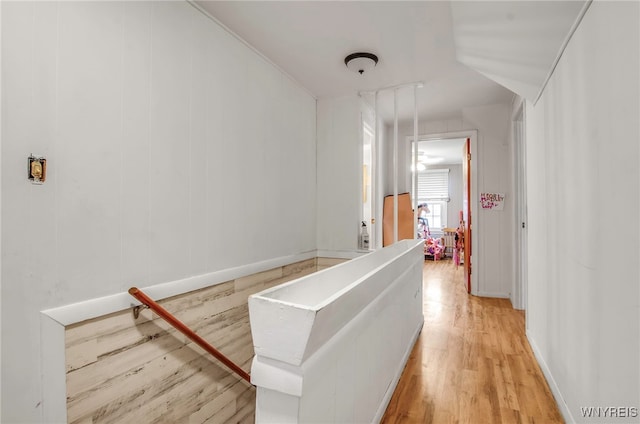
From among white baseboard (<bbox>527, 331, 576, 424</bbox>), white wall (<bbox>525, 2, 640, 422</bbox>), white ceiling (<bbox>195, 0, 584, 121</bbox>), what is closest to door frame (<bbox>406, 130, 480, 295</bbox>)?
white ceiling (<bbox>195, 0, 584, 121</bbox>)

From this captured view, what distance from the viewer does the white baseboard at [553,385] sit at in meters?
1.68

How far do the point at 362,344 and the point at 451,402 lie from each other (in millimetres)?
989

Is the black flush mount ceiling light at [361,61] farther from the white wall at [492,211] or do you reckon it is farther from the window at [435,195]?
the window at [435,195]

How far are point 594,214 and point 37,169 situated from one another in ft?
7.15

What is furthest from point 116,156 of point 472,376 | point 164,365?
point 472,376

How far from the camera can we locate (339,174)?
3.42m

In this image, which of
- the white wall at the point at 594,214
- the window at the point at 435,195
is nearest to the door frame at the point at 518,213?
the white wall at the point at 594,214

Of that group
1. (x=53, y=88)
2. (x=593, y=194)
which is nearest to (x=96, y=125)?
Answer: (x=53, y=88)

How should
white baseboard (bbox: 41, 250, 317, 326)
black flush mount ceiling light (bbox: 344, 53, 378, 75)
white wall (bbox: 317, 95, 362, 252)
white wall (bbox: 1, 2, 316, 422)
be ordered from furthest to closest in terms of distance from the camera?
white wall (bbox: 317, 95, 362, 252), black flush mount ceiling light (bbox: 344, 53, 378, 75), white baseboard (bbox: 41, 250, 317, 326), white wall (bbox: 1, 2, 316, 422)

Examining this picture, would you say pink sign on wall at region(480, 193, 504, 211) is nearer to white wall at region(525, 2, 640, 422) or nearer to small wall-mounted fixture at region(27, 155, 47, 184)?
white wall at region(525, 2, 640, 422)

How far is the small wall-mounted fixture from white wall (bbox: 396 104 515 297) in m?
4.14

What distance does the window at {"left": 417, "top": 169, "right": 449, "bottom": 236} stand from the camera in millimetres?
8508

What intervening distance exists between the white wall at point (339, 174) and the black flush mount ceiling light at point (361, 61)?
76 centimetres

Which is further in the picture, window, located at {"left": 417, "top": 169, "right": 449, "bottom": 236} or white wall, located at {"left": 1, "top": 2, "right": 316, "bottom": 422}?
window, located at {"left": 417, "top": 169, "right": 449, "bottom": 236}
